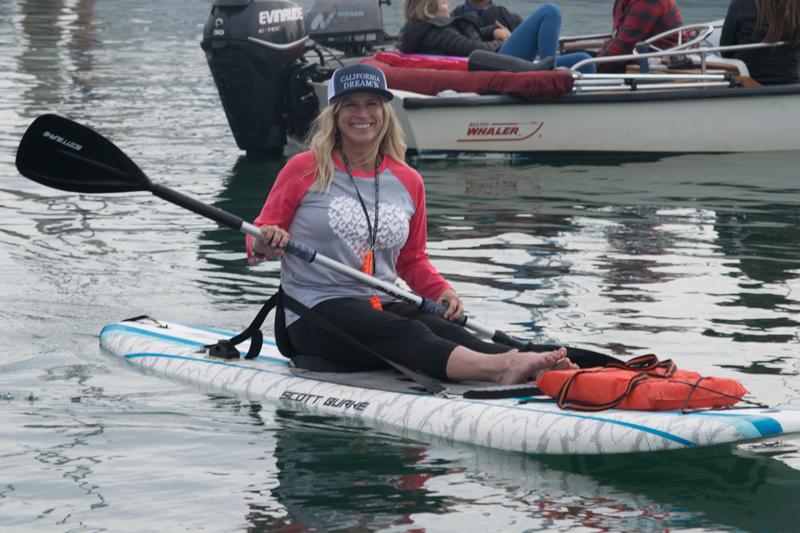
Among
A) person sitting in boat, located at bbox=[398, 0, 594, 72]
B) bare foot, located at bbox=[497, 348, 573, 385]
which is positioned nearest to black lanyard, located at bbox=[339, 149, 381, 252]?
bare foot, located at bbox=[497, 348, 573, 385]

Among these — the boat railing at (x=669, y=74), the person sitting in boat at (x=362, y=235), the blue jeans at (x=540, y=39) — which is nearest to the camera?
the person sitting in boat at (x=362, y=235)

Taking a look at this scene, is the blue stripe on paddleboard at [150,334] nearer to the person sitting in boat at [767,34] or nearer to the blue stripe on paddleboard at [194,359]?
the blue stripe on paddleboard at [194,359]

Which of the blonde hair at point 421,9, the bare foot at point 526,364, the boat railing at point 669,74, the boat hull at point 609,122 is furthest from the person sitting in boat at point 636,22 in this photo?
the bare foot at point 526,364

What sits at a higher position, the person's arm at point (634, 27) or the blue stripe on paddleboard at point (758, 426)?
the person's arm at point (634, 27)

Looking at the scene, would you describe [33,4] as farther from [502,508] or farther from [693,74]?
[502,508]

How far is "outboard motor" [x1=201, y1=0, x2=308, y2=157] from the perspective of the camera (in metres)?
13.8

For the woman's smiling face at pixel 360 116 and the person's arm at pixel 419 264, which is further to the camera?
the person's arm at pixel 419 264

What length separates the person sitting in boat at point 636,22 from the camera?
13.8 metres

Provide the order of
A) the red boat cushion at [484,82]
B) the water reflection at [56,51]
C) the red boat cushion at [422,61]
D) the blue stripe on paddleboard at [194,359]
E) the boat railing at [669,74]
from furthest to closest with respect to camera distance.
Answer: the water reflection at [56,51], the red boat cushion at [422,61], the red boat cushion at [484,82], the boat railing at [669,74], the blue stripe on paddleboard at [194,359]

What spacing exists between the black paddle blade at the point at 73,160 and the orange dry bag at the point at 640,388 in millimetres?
2285

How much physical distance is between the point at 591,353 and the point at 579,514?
1063 mm

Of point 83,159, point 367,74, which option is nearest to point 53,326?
point 83,159

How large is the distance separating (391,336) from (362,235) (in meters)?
0.44

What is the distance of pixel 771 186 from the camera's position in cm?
1276
